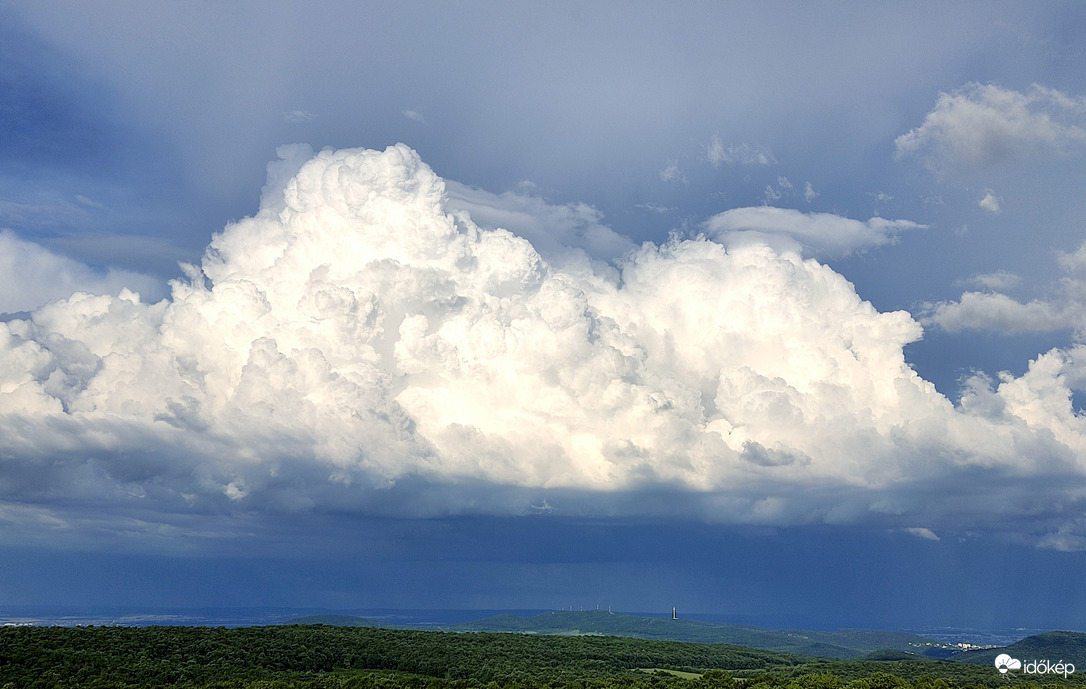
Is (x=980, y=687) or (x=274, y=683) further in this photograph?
(x=980, y=687)

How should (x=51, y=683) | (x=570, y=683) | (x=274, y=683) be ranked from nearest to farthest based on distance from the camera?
1. (x=51, y=683)
2. (x=274, y=683)
3. (x=570, y=683)

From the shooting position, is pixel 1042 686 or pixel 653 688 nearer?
pixel 653 688

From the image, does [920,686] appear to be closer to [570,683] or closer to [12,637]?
[570,683]

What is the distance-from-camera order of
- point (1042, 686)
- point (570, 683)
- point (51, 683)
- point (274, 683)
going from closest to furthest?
point (51, 683) → point (274, 683) → point (570, 683) → point (1042, 686)

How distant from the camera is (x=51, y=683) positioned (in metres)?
156

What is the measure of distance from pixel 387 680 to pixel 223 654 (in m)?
46.2

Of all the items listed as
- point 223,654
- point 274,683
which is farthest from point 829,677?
point 223,654

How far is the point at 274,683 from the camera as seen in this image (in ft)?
545

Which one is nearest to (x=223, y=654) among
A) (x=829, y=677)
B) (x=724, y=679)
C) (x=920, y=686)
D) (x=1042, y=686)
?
(x=724, y=679)

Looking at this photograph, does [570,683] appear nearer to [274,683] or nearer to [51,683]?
[274,683]

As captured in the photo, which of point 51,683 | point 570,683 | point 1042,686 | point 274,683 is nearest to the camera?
point 51,683

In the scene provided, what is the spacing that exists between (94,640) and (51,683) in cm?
3441

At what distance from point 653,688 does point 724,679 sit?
1593cm

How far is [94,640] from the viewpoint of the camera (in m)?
189
